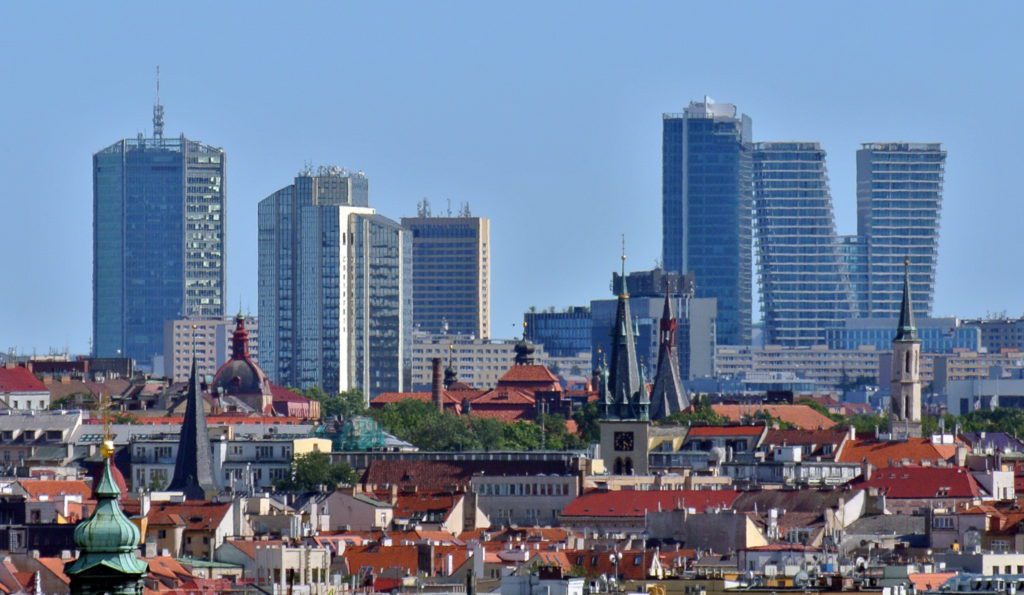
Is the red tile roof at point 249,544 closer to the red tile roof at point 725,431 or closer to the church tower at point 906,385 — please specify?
the red tile roof at point 725,431

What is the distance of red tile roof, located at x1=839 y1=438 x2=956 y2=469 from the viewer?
14538cm

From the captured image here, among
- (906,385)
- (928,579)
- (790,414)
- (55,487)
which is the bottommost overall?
(928,579)

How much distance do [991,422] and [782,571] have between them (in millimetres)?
105510

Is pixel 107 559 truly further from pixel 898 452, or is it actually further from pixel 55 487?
pixel 898 452

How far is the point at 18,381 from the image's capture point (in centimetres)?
18375

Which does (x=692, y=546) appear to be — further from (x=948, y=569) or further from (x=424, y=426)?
(x=424, y=426)

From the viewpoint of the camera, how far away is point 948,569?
286 feet

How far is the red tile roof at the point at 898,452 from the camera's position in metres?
145

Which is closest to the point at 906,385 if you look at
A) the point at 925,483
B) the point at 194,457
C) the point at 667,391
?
the point at 667,391

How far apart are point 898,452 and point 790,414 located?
138 ft

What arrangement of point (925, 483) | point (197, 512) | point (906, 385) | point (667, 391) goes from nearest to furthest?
1. point (197, 512)
2. point (925, 483)
3. point (906, 385)
4. point (667, 391)

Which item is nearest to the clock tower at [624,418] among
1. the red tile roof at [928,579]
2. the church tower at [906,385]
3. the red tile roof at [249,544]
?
the church tower at [906,385]

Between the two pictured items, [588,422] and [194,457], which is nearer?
[194,457]

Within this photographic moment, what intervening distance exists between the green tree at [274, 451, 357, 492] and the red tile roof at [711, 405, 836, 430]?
42936mm
